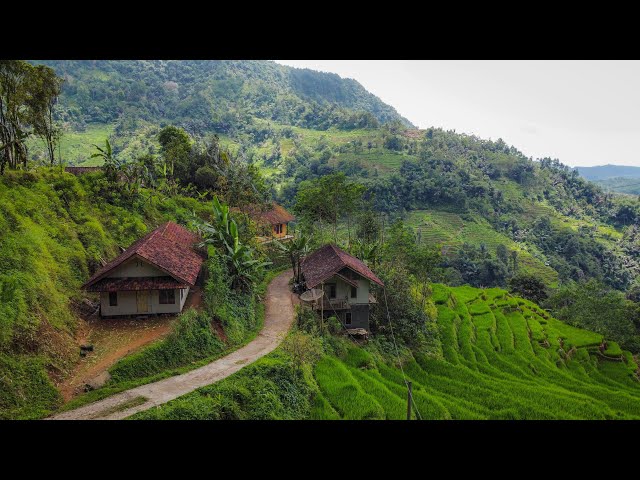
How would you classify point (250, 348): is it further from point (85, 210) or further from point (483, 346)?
point (483, 346)

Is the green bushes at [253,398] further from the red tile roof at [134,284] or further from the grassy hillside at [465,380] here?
the red tile roof at [134,284]

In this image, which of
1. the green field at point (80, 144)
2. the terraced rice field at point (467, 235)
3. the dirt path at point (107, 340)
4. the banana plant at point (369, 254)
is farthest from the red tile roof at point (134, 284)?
the terraced rice field at point (467, 235)

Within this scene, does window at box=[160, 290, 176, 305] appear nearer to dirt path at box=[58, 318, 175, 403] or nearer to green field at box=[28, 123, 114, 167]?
dirt path at box=[58, 318, 175, 403]

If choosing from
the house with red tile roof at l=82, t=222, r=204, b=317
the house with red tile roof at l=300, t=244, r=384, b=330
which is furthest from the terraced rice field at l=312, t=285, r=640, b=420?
the house with red tile roof at l=82, t=222, r=204, b=317

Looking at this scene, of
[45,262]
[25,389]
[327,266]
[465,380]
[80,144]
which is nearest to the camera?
[25,389]

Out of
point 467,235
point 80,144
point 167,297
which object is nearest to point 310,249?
point 167,297

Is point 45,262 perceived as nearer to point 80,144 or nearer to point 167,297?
point 167,297

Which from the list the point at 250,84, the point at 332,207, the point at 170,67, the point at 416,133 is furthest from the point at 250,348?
the point at 170,67
